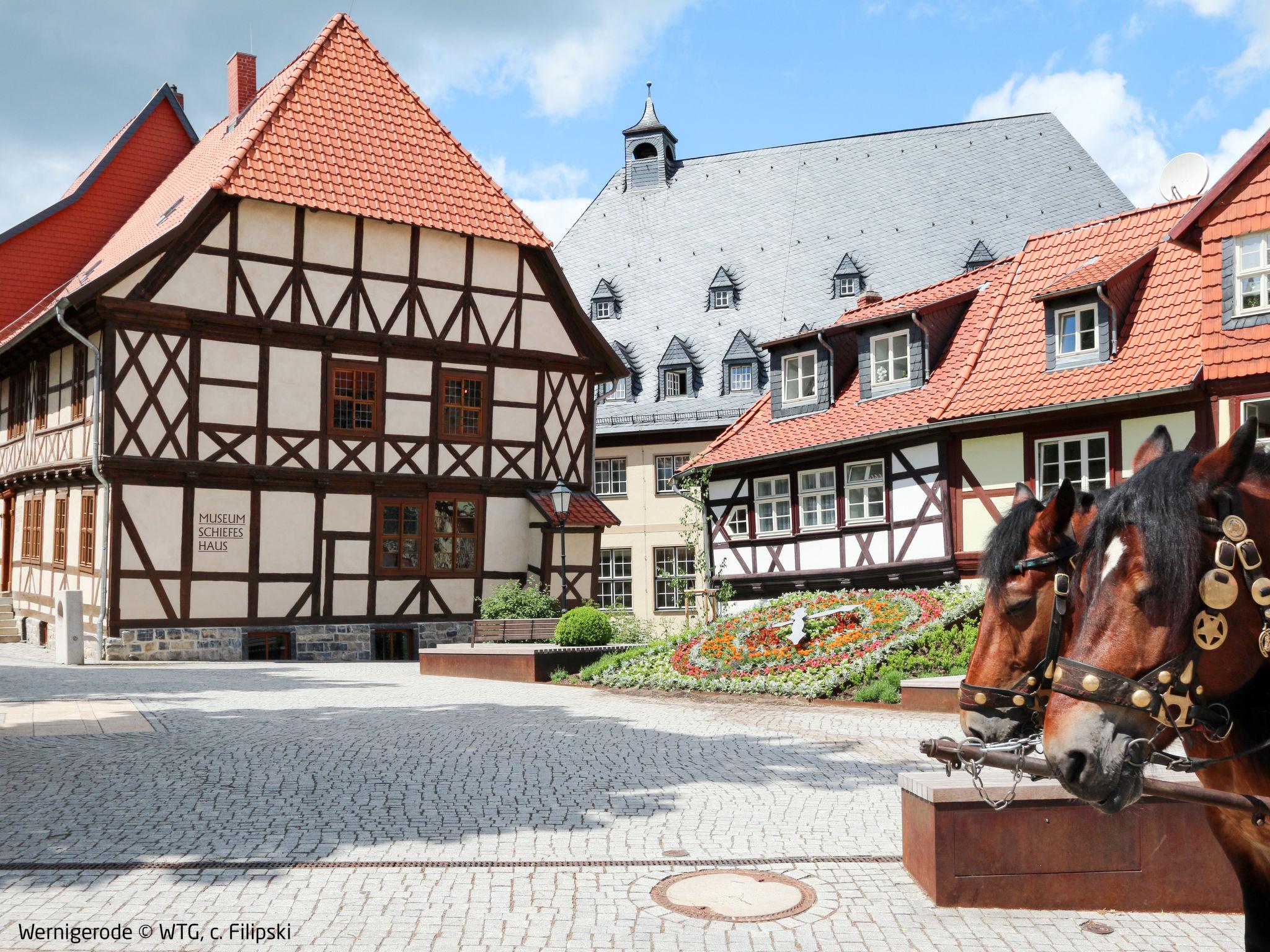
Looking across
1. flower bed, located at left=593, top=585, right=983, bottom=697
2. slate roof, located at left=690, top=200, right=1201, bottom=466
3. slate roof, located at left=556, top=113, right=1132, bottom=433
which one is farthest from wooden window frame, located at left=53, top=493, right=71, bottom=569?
slate roof, located at left=556, top=113, right=1132, bottom=433

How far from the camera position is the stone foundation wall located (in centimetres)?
2034

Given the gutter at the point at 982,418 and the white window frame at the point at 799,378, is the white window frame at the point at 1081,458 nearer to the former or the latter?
the gutter at the point at 982,418

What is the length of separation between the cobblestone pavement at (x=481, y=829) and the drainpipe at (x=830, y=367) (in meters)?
10.5

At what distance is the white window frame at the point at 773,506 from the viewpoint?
22672mm

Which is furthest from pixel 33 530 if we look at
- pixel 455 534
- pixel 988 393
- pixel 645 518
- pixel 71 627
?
pixel 988 393

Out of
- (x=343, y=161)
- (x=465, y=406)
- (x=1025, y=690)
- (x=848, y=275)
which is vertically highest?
(x=848, y=275)

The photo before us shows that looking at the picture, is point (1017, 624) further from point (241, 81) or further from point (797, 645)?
point (241, 81)

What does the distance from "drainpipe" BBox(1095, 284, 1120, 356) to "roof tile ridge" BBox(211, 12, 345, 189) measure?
1594cm

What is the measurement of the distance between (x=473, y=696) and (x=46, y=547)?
13.5 meters

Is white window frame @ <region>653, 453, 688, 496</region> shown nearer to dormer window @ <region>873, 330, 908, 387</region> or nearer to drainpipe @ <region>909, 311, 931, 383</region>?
dormer window @ <region>873, 330, 908, 387</region>

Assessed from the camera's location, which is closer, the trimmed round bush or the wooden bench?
the trimmed round bush

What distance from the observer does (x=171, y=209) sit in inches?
971

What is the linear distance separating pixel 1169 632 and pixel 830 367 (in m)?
20.1

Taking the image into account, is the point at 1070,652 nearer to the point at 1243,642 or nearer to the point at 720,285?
the point at 1243,642
